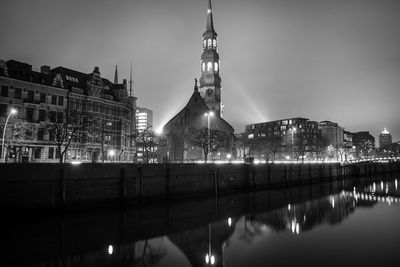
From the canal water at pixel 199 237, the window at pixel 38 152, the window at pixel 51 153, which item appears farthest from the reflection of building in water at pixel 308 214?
the window at pixel 38 152

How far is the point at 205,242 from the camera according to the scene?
27172 mm

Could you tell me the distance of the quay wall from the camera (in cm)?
3097

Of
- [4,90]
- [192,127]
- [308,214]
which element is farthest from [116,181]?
[192,127]

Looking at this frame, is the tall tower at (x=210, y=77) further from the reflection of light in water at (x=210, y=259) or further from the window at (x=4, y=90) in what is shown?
the reflection of light in water at (x=210, y=259)

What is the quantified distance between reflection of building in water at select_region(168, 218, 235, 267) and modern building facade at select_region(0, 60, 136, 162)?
1199 inches

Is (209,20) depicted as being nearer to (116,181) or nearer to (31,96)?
(31,96)

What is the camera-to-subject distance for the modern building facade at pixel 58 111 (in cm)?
5869

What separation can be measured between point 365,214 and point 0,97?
64.8m

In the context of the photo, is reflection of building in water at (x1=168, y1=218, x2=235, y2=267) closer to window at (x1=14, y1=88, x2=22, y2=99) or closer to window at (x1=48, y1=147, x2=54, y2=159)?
window at (x1=48, y1=147, x2=54, y2=159)

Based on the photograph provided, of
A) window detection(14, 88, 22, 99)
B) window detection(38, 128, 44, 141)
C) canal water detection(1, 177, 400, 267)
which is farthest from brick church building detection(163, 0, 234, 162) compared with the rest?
canal water detection(1, 177, 400, 267)

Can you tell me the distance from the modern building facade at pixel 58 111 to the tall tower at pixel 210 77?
4113 cm

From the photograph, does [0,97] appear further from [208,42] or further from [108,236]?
[208,42]

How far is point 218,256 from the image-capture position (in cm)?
2355

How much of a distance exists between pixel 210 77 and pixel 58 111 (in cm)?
6790
